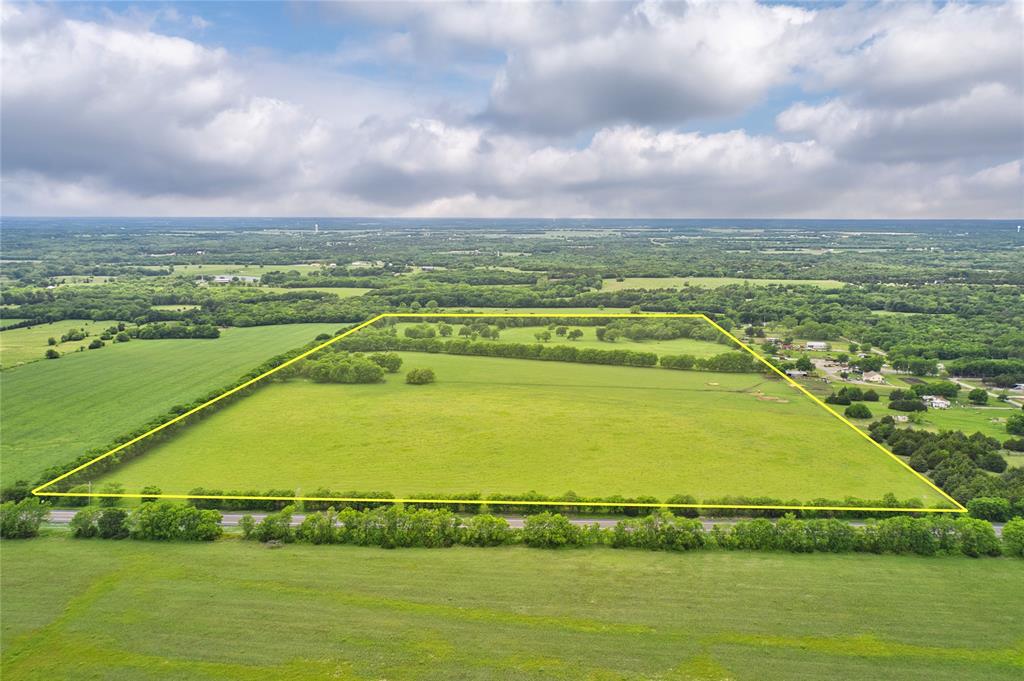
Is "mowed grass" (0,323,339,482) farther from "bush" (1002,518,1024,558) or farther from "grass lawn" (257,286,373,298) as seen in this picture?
"bush" (1002,518,1024,558)

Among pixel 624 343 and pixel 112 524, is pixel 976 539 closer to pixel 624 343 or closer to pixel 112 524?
pixel 624 343

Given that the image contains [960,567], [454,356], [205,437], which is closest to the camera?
[960,567]

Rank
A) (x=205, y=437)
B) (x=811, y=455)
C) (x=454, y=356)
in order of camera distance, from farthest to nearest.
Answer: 1. (x=454, y=356)
2. (x=205, y=437)
3. (x=811, y=455)

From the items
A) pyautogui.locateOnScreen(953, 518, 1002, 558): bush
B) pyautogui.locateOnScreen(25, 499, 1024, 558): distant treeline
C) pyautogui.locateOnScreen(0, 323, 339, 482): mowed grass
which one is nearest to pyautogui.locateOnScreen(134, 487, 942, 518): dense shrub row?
pyautogui.locateOnScreen(25, 499, 1024, 558): distant treeline

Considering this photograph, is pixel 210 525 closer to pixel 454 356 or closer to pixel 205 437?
pixel 205 437

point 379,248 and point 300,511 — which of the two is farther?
point 379,248

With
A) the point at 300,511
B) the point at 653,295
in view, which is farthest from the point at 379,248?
the point at 300,511

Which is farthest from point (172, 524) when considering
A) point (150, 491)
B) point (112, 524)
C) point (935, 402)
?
point (935, 402)
